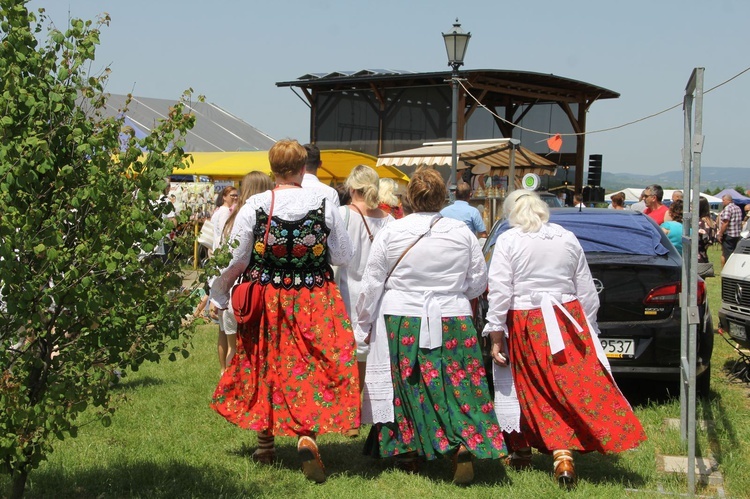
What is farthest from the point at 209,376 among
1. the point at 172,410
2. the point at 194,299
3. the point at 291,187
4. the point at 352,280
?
the point at 194,299

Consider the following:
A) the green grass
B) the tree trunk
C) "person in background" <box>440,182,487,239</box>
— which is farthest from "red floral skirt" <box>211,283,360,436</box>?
"person in background" <box>440,182,487,239</box>

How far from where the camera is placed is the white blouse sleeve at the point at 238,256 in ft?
17.8

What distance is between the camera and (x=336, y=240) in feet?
18.2

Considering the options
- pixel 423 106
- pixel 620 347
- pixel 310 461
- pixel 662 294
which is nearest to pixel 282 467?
pixel 310 461

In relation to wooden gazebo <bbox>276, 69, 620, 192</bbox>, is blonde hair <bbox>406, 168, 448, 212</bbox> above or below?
below

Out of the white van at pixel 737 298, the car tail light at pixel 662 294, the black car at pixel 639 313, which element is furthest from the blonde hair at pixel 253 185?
the white van at pixel 737 298

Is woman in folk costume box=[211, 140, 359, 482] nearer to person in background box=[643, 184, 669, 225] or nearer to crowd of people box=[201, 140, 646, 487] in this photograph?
crowd of people box=[201, 140, 646, 487]

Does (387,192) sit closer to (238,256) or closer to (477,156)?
(238,256)

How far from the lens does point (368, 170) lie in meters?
6.96

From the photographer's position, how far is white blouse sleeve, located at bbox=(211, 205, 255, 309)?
5.43m

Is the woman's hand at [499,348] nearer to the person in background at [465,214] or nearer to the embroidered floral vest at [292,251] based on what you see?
the embroidered floral vest at [292,251]

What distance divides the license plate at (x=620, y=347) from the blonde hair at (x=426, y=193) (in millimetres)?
2027

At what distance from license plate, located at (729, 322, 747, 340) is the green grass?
38.8 inches

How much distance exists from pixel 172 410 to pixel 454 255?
Answer: 9.62ft
